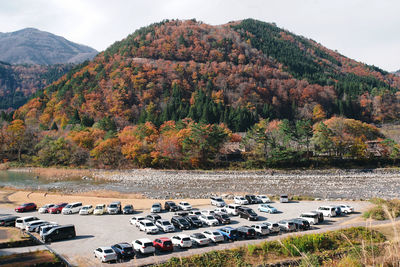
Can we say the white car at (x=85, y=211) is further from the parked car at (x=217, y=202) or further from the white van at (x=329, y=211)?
the white van at (x=329, y=211)

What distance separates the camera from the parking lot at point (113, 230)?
621 inches

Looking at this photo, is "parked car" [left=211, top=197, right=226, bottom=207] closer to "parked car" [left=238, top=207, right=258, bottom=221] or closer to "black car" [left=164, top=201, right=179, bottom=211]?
"parked car" [left=238, top=207, right=258, bottom=221]

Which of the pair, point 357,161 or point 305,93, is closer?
point 357,161

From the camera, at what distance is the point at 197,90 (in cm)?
9700

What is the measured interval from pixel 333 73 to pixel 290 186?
116 metres

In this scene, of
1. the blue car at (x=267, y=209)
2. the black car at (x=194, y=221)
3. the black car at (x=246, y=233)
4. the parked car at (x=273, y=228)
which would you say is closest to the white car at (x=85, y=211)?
the black car at (x=194, y=221)

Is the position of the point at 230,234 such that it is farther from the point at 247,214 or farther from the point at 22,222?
the point at 22,222

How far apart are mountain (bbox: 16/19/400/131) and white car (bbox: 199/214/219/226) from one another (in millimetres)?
54524

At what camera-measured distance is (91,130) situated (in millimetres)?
72375

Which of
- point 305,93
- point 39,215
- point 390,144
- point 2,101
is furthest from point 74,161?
point 2,101

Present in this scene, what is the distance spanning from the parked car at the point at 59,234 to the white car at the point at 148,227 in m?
4.46

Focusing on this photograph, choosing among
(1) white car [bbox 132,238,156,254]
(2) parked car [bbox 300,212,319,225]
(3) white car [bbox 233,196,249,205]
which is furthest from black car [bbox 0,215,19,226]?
(2) parked car [bbox 300,212,319,225]

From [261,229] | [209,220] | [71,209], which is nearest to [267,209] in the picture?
[209,220]

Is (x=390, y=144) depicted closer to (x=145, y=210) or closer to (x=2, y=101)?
(x=145, y=210)
